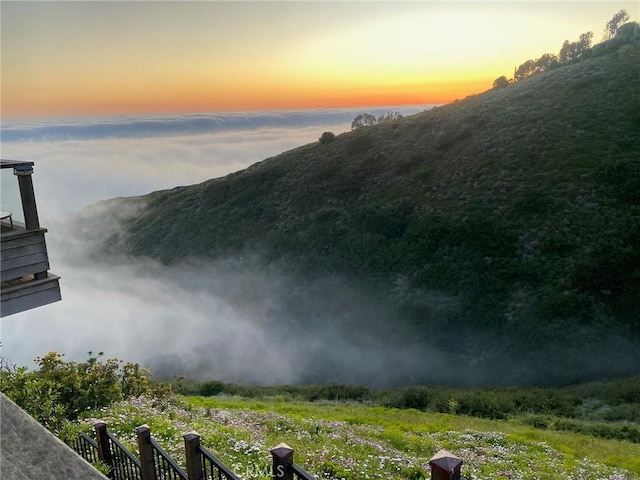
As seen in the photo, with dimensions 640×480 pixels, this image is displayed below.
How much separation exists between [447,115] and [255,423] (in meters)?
54.8

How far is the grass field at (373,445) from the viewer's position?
368 inches

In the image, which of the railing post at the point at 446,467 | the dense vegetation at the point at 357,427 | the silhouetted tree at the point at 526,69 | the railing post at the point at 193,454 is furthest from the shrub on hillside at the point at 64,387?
the silhouetted tree at the point at 526,69

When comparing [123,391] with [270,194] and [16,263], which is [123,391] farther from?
[270,194]

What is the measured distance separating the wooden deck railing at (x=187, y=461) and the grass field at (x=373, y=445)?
1253mm

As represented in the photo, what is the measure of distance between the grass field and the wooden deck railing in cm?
125

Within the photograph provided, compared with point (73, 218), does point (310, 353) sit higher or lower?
lower

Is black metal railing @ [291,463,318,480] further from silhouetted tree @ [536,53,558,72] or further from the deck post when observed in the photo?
silhouetted tree @ [536,53,558,72]

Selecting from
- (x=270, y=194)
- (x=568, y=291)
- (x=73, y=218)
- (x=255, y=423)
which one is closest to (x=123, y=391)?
(x=255, y=423)

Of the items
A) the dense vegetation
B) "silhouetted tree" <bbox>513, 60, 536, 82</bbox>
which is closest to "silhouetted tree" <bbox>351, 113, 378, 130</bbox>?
"silhouetted tree" <bbox>513, 60, 536, 82</bbox>

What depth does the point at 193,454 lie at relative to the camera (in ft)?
17.6

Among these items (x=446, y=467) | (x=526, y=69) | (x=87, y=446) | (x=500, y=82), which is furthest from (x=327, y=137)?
(x=446, y=467)

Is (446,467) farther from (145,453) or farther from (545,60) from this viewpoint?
(545,60)

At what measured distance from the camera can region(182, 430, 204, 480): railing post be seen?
5332 millimetres

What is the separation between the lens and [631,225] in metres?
33.1
